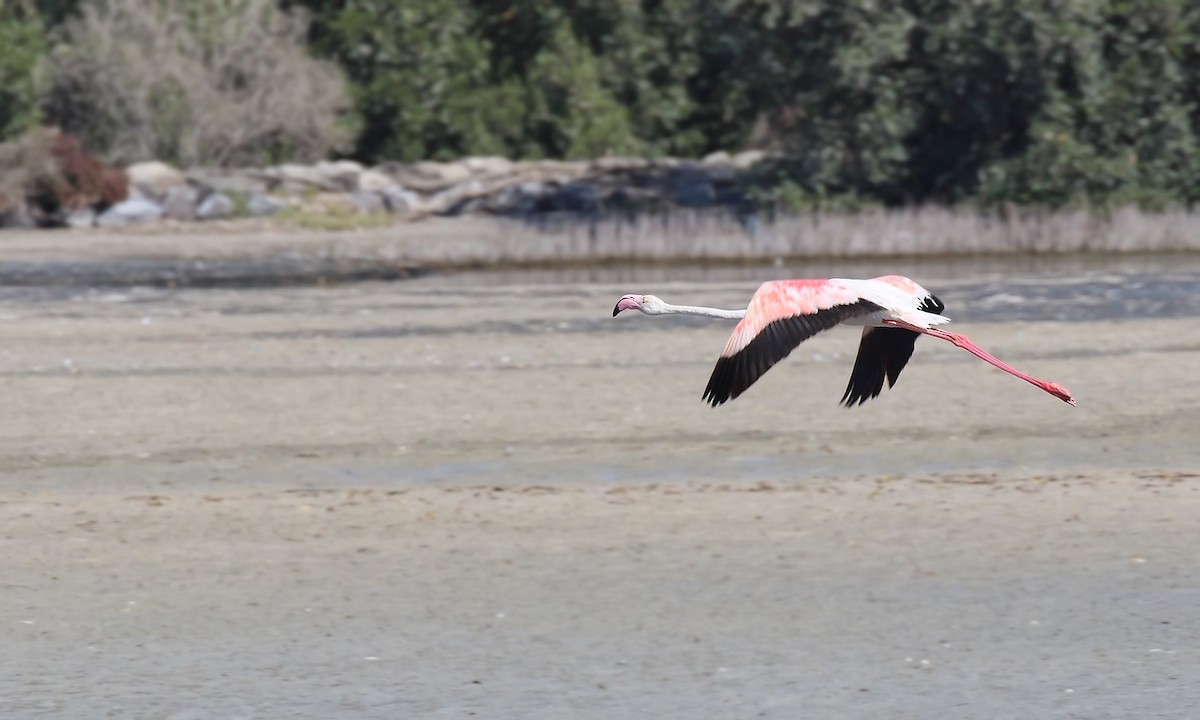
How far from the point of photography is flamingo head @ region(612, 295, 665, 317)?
7469 millimetres

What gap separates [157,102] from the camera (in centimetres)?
3478

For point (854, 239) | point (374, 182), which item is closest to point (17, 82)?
point (374, 182)

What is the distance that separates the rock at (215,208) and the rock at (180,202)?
0.39ft

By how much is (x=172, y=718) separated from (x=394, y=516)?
3560 mm

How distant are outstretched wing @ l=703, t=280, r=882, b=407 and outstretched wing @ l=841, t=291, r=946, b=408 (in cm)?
92

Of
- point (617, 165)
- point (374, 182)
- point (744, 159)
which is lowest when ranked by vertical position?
point (374, 182)

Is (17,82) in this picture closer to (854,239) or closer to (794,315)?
(854,239)

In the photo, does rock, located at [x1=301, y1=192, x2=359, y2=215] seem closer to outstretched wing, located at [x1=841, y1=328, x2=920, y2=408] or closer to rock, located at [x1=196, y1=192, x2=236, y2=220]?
rock, located at [x1=196, y1=192, x2=236, y2=220]

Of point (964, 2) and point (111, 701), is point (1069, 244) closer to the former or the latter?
point (964, 2)

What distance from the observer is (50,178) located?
31438 millimetres

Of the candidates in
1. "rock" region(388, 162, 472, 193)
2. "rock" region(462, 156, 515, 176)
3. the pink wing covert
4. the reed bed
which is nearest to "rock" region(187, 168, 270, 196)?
"rock" region(388, 162, 472, 193)

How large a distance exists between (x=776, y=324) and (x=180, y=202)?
26449 mm

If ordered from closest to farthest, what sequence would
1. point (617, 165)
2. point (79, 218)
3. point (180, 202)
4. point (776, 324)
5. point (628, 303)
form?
point (776, 324)
point (628, 303)
point (79, 218)
point (180, 202)
point (617, 165)

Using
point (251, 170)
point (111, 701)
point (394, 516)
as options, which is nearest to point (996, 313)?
point (394, 516)
